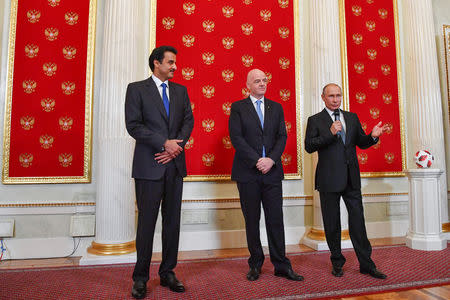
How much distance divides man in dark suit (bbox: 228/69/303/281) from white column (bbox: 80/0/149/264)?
1173 mm

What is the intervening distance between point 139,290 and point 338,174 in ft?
5.27

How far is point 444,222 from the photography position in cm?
363

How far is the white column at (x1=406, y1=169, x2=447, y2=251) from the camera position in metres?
3.17

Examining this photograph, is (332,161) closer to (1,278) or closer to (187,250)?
(187,250)

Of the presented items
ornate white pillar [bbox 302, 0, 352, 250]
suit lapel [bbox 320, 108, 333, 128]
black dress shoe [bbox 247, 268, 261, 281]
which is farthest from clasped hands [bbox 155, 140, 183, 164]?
ornate white pillar [bbox 302, 0, 352, 250]

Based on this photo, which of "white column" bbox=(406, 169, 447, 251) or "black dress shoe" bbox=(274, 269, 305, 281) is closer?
"black dress shoe" bbox=(274, 269, 305, 281)

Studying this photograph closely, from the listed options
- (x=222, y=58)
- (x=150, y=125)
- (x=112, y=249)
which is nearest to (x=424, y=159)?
(x=222, y=58)

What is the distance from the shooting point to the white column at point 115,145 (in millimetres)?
2816

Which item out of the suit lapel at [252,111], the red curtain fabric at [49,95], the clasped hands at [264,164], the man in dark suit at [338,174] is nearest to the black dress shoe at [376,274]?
the man in dark suit at [338,174]

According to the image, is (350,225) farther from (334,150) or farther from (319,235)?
(319,235)

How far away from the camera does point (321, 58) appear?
3.45 m

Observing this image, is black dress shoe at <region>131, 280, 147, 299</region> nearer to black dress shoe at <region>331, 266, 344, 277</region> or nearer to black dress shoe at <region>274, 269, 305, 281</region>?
black dress shoe at <region>274, 269, 305, 281</region>

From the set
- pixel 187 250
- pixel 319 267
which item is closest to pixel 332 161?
pixel 319 267

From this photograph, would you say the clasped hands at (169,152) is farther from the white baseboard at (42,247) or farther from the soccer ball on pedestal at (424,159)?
the soccer ball on pedestal at (424,159)
